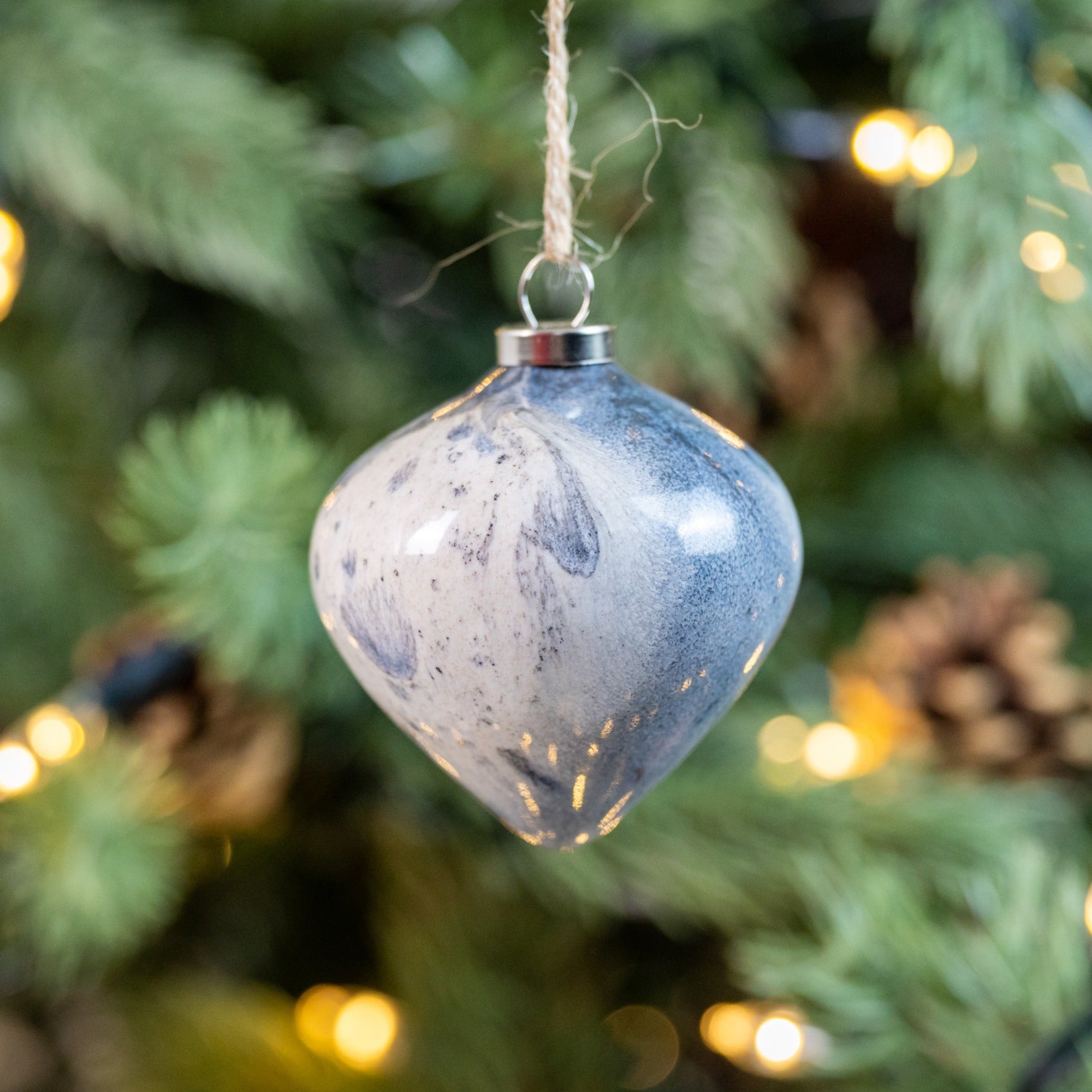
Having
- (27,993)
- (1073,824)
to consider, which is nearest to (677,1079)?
(1073,824)

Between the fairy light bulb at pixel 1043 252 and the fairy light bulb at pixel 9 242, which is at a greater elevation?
the fairy light bulb at pixel 1043 252

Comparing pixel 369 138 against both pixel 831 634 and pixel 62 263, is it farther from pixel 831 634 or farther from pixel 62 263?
pixel 831 634

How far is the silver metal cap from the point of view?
0.91ft

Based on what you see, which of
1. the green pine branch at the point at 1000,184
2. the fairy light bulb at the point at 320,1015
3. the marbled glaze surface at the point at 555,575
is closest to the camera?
the marbled glaze surface at the point at 555,575

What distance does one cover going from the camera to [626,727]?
0.26 meters

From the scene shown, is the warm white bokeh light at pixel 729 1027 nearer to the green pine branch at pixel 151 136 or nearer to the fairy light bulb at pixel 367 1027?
the fairy light bulb at pixel 367 1027

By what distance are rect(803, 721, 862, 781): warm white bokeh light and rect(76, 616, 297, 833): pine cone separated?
26cm

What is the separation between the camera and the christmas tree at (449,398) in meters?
0.36

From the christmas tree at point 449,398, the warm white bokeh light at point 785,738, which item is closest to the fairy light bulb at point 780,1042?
the christmas tree at point 449,398

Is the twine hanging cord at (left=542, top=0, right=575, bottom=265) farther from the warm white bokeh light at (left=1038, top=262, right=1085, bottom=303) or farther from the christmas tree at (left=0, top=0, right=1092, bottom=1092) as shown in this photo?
the warm white bokeh light at (left=1038, top=262, right=1085, bottom=303)

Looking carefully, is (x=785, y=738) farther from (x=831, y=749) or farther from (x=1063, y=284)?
(x=1063, y=284)

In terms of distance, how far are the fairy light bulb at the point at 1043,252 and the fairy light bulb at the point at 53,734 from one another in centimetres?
42

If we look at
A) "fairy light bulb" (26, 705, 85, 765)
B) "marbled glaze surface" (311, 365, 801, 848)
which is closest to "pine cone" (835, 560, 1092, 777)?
"marbled glaze surface" (311, 365, 801, 848)

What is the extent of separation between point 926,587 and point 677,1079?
31 centimetres
